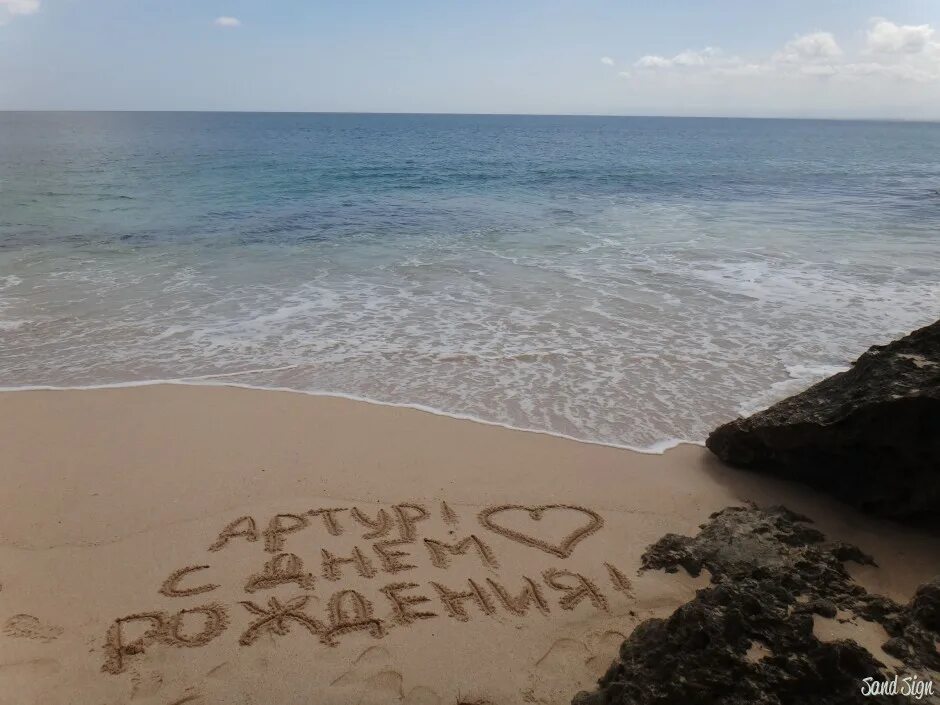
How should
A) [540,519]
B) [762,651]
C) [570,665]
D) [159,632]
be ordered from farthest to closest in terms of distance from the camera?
[540,519]
[159,632]
[570,665]
[762,651]

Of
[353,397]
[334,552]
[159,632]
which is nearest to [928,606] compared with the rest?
[334,552]

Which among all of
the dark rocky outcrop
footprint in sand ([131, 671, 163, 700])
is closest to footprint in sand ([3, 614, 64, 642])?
footprint in sand ([131, 671, 163, 700])

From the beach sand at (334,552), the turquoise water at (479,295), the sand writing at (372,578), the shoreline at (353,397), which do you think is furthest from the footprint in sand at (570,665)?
the turquoise water at (479,295)

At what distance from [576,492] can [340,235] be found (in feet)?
41.1

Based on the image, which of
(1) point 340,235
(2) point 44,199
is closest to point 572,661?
(1) point 340,235

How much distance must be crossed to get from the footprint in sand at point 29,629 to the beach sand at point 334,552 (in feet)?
0.03

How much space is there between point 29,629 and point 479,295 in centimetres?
795

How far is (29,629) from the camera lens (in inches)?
142

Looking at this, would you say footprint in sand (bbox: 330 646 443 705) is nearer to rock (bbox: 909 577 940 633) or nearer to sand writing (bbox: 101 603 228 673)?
sand writing (bbox: 101 603 228 673)

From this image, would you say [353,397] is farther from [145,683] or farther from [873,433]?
[873,433]

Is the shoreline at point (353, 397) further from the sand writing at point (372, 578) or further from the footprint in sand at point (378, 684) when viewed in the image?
the footprint in sand at point (378, 684)

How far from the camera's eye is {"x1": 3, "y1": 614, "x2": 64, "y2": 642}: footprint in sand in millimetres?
3549

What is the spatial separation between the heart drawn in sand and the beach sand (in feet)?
0.05

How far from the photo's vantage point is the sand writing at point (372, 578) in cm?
365
